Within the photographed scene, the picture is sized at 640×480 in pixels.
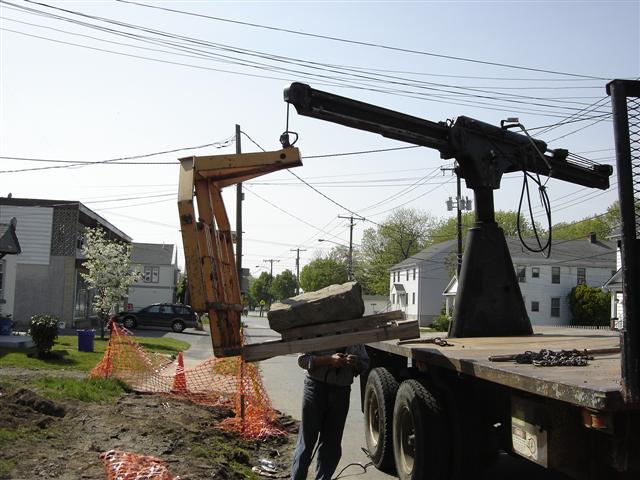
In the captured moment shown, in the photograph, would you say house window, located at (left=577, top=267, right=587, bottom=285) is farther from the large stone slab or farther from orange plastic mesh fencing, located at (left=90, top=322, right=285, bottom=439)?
the large stone slab

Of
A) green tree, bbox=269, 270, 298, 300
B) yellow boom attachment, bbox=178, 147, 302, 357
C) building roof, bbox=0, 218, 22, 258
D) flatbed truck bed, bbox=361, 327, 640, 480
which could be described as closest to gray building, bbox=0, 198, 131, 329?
building roof, bbox=0, 218, 22, 258

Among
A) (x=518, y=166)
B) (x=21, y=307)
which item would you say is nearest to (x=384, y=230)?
(x=21, y=307)

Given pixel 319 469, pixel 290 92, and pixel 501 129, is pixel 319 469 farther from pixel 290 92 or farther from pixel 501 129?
pixel 501 129

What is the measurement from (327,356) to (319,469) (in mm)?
971

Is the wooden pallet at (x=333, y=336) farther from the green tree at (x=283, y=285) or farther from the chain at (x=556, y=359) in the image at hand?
the green tree at (x=283, y=285)

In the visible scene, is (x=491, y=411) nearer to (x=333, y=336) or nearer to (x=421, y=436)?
(x=421, y=436)

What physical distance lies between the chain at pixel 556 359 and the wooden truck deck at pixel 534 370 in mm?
60

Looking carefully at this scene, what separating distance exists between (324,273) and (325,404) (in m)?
94.7

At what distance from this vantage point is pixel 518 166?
8.59 meters

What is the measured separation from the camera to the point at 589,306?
165 feet

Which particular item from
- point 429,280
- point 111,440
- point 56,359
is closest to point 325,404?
point 111,440

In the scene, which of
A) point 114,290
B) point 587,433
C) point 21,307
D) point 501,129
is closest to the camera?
point 587,433

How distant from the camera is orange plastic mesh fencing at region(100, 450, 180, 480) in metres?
5.81

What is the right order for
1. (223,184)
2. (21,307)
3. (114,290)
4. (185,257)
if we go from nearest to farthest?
(185,257)
(223,184)
(114,290)
(21,307)
